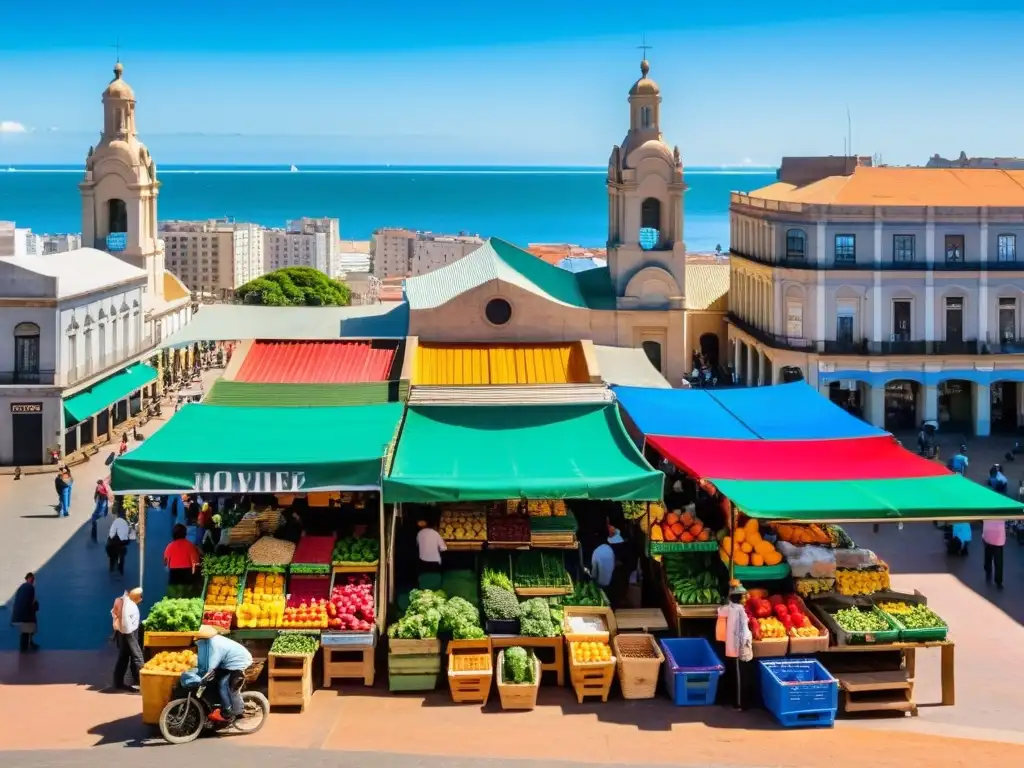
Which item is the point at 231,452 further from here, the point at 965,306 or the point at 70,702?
the point at 965,306

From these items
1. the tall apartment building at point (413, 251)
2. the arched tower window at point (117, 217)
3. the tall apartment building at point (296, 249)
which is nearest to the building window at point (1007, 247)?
the arched tower window at point (117, 217)

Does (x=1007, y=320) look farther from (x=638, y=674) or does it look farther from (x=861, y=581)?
(x=638, y=674)

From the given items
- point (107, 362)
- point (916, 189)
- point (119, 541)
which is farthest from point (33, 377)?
point (916, 189)

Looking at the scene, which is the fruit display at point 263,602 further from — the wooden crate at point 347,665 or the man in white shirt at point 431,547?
the man in white shirt at point 431,547

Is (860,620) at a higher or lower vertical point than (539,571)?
lower

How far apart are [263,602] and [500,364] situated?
11.5 meters

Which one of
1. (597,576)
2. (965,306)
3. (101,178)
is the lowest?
(597,576)

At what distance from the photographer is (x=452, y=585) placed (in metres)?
18.7

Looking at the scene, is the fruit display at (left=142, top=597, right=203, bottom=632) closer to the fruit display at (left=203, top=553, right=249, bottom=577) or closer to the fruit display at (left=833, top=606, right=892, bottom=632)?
the fruit display at (left=203, top=553, right=249, bottom=577)

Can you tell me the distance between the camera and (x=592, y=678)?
1675cm

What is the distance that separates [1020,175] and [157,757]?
136 feet

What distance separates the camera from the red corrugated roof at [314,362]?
26.4 meters

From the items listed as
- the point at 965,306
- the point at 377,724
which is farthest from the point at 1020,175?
the point at 377,724

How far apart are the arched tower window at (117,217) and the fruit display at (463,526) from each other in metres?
32.0
